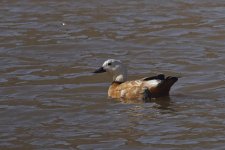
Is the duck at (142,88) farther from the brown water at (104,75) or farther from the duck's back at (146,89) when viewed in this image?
the brown water at (104,75)

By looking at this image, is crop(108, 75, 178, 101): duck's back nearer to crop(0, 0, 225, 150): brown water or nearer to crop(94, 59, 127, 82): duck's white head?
crop(0, 0, 225, 150): brown water

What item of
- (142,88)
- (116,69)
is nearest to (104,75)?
(116,69)

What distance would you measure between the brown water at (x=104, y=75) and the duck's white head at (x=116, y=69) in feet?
1.02

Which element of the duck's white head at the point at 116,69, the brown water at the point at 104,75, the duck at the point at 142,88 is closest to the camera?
the brown water at the point at 104,75

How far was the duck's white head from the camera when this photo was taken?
11148mm

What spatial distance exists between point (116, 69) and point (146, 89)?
71 centimetres

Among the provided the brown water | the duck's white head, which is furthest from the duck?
the brown water

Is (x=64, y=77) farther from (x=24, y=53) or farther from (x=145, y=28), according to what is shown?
(x=145, y=28)

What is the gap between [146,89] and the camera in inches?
417

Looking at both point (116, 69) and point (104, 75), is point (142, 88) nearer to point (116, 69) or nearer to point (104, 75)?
point (116, 69)

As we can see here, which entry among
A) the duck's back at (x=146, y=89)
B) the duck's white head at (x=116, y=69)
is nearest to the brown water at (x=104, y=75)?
the duck's back at (x=146, y=89)

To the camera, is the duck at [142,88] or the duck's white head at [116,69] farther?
the duck's white head at [116,69]

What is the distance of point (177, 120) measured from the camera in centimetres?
940

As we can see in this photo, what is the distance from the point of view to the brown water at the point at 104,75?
8.89m
